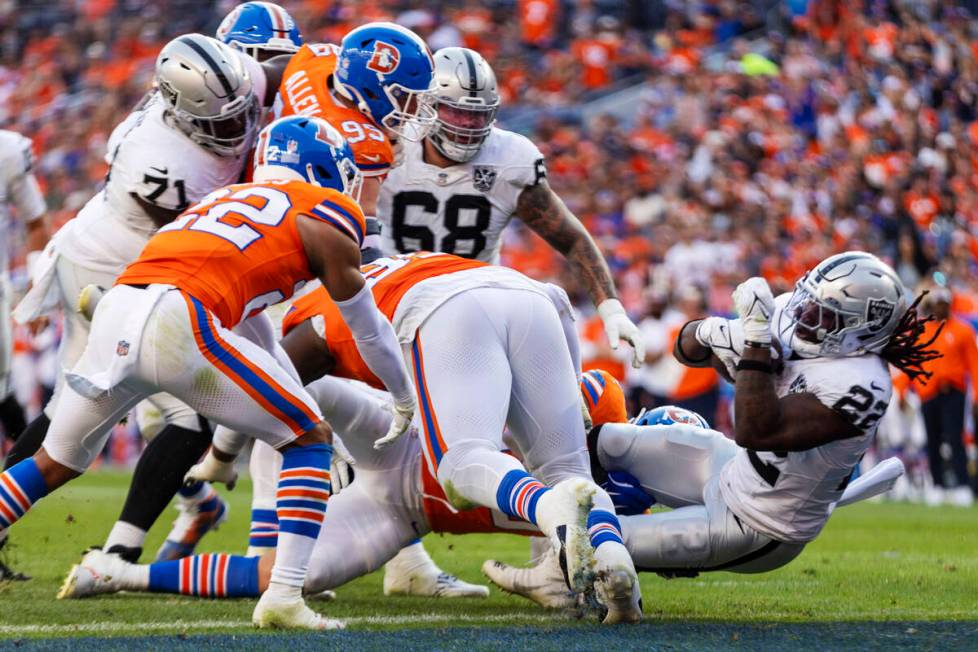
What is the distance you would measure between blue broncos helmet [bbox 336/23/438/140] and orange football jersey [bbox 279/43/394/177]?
2.3 inches

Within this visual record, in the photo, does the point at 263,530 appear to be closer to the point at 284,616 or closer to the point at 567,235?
the point at 284,616

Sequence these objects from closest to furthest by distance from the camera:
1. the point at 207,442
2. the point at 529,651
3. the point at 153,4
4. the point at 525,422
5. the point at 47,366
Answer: the point at 529,651 < the point at 525,422 < the point at 207,442 < the point at 47,366 < the point at 153,4

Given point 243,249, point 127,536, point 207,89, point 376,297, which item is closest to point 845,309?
point 376,297

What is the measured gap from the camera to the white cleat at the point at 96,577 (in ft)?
14.2

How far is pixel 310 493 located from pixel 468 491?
0.43 m

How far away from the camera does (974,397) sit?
1105 cm

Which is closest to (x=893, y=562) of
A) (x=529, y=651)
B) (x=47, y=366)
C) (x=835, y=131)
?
(x=529, y=651)

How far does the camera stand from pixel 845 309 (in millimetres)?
3814

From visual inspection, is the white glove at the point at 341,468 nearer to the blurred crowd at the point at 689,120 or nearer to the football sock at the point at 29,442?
the football sock at the point at 29,442

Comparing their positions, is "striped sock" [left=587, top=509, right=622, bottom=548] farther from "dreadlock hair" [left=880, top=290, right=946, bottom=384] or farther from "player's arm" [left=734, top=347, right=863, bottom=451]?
"dreadlock hair" [left=880, top=290, right=946, bottom=384]

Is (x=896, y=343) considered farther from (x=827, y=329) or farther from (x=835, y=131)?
(x=835, y=131)

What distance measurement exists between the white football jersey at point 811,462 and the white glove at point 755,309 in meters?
0.20

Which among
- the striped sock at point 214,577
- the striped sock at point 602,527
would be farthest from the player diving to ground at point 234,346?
the striped sock at point 602,527

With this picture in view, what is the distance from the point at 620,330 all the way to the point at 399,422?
47.8 inches
